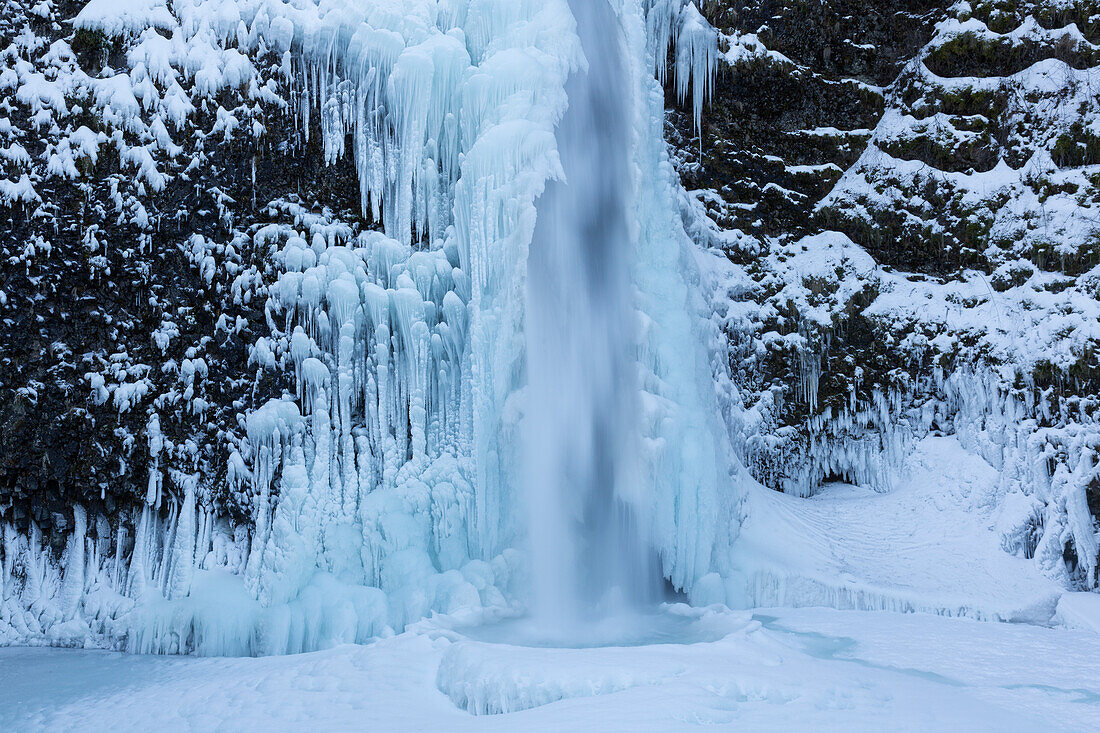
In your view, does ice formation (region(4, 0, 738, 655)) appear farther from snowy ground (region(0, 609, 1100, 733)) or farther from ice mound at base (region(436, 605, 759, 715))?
ice mound at base (region(436, 605, 759, 715))

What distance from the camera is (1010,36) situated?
10141 mm

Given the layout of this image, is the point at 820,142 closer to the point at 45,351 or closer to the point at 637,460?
the point at 637,460

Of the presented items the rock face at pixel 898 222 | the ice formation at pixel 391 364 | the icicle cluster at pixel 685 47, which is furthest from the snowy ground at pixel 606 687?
the icicle cluster at pixel 685 47

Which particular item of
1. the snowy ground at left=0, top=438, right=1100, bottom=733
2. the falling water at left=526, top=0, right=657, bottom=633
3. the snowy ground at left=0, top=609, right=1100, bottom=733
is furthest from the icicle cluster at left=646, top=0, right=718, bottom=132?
the snowy ground at left=0, top=609, right=1100, bottom=733

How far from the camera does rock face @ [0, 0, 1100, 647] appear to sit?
25.5 feet

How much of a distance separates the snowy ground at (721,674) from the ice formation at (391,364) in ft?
2.40

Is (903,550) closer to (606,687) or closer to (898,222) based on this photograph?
(898,222)

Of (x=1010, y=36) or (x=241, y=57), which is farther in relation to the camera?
Answer: (x=1010, y=36)

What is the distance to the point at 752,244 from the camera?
10383 millimetres

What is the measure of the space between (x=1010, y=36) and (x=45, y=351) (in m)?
11.5

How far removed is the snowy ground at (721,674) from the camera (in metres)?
4.62

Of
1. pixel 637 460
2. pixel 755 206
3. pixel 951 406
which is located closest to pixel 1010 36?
pixel 755 206

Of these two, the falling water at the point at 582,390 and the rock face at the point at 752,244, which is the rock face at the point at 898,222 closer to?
the rock face at the point at 752,244

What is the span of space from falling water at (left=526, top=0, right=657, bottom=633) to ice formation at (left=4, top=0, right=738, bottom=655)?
9 cm
